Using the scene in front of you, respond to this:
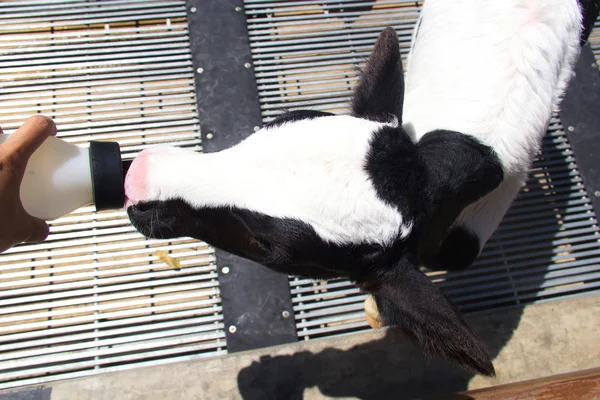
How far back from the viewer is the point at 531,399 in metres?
2.00

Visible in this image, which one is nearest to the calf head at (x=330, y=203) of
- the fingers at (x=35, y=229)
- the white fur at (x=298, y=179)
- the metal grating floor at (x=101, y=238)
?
the white fur at (x=298, y=179)

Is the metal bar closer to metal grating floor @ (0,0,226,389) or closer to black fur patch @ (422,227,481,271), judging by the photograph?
black fur patch @ (422,227,481,271)

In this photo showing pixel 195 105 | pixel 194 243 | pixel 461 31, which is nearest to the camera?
pixel 461 31

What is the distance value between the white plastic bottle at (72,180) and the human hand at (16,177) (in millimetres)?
139

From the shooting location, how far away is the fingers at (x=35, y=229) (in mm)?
1460

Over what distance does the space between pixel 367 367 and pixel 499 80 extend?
4.70 ft

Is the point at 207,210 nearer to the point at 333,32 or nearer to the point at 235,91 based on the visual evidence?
the point at 235,91

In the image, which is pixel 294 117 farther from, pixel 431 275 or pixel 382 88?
pixel 431 275

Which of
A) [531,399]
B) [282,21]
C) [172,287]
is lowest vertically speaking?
[531,399]

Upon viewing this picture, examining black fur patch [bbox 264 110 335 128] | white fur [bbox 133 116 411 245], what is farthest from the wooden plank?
black fur patch [bbox 264 110 335 128]

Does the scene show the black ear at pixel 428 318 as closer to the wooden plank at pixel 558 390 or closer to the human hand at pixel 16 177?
the wooden plank at pixel 558 390

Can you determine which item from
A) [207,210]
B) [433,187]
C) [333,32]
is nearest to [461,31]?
[433,187]

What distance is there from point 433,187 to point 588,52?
92.5 inches

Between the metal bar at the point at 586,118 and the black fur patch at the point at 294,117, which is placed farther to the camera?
the metal bar at the point at 586,118
